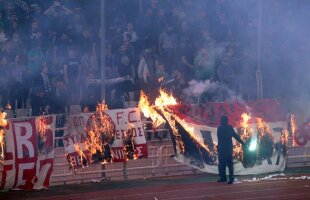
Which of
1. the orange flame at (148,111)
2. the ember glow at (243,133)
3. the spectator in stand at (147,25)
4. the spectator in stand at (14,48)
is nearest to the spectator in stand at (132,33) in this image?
the spectator in stand at (147,25)

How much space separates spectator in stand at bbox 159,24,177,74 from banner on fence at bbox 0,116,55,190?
416 cm

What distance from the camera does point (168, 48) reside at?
51.2 feet

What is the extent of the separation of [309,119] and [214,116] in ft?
7.53

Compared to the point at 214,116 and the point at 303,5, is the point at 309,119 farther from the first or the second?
the point at 303,5

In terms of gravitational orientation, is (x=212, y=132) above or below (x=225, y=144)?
above

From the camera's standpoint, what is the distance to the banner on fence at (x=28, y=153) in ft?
38.5

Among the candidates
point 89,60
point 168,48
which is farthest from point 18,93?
point 168,48

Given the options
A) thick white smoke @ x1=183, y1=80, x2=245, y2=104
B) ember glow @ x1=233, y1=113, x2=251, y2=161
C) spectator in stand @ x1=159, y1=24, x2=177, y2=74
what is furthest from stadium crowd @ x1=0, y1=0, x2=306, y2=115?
ember glow @ x1=233, y1=113, x2=251, y2=161

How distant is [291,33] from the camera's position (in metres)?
17.5

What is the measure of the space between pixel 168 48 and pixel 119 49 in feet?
4.46

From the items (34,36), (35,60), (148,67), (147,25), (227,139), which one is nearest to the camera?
(227,139)

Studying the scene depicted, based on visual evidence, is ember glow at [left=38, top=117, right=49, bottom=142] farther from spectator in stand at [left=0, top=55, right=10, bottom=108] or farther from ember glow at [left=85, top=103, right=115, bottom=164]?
spectator in stand at [left=0, top=55, right=10, bottom=108]

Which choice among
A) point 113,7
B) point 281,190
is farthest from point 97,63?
point 281,190

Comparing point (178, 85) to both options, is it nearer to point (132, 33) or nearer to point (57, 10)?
point (132, 33)
